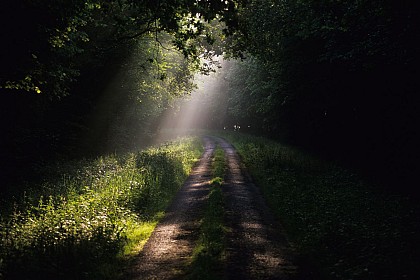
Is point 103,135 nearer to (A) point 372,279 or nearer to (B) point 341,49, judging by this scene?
(B) point 341,49

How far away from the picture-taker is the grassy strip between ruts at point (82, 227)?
7.73 m

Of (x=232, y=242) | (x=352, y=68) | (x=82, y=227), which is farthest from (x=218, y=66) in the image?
(x=82, y=227)

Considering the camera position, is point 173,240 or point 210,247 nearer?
point 210,247

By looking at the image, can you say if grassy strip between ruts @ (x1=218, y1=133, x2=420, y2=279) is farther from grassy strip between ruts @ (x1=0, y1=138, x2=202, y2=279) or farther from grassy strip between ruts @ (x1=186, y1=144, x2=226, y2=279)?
grassy strip between ruts @ (x1=0, y1=138, x2=202, y2=279)

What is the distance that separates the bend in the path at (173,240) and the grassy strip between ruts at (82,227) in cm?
40

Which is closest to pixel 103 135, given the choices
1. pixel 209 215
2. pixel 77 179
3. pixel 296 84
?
pixel 77 179

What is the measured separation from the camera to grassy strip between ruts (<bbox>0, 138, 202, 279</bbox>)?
7.73 metres

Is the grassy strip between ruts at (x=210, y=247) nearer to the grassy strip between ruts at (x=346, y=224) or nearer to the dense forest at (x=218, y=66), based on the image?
the grassy strip between ruts at (x=346, y=224)

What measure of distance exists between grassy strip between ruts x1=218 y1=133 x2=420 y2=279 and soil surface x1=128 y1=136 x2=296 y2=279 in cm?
66

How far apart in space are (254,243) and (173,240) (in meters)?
2.43

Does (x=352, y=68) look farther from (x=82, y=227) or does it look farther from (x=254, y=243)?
(x=82, y=227)

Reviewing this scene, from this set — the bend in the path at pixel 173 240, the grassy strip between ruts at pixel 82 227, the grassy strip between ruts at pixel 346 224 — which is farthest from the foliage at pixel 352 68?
the grassy strip between ruts at pixel 82 227

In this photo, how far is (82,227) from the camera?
362 inches

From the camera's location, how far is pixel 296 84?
24438 millimetres
